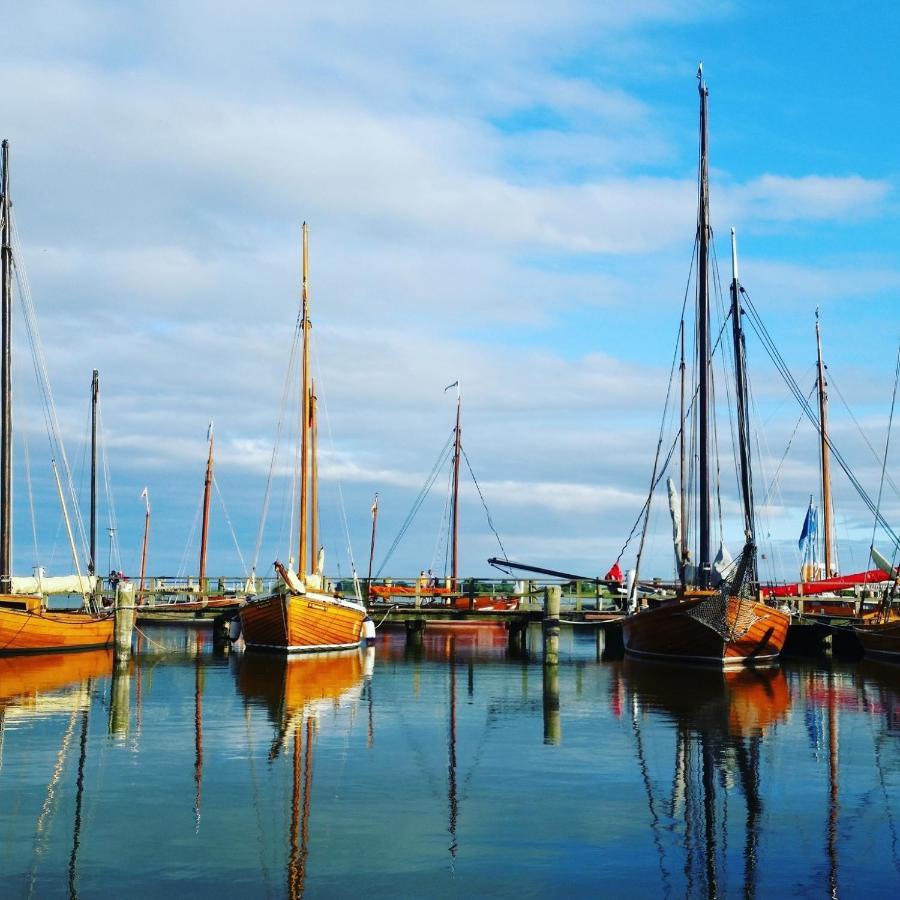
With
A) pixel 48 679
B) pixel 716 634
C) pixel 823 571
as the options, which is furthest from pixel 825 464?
pixel 48 679

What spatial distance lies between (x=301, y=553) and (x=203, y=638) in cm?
1859

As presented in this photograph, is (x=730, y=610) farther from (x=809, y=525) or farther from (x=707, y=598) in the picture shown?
(x=809, y=525)

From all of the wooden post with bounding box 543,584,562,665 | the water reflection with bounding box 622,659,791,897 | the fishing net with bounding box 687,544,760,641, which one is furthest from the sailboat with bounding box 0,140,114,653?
the fishing net with bounding box 687,544,760,641

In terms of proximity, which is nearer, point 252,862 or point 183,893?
point 183,893

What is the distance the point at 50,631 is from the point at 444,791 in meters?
29.2

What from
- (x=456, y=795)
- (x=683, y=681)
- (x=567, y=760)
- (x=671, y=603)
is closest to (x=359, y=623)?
(x=671, y=603)

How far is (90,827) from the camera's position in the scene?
48.9 feet

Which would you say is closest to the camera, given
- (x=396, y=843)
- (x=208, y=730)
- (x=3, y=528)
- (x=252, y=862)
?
(x=252, y=862)

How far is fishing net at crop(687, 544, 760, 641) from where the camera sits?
125 feet

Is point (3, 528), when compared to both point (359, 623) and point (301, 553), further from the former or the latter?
point (359, 623)

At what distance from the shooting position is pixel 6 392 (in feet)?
151

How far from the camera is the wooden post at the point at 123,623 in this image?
129ft

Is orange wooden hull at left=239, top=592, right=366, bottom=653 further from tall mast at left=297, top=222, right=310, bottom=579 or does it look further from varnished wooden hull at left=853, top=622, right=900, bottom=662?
varnished wooden hull at left=853, top=622, right=900, bottom=662

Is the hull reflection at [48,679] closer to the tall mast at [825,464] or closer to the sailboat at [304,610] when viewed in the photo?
the sailboat at [304,610]
